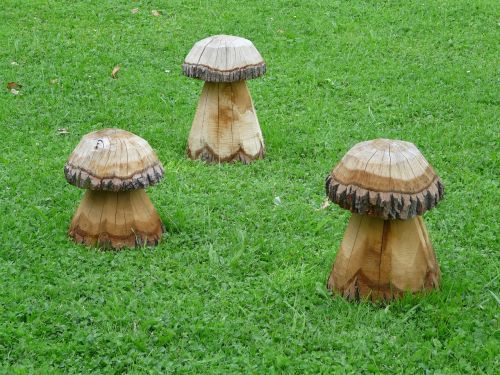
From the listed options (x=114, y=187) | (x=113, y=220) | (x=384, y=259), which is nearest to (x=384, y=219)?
(x=384, y=259)

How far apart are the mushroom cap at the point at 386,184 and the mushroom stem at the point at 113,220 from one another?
1.48 m

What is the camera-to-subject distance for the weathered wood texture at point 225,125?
276 inches

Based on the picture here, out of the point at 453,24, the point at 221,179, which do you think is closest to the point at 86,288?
the point at 221,179

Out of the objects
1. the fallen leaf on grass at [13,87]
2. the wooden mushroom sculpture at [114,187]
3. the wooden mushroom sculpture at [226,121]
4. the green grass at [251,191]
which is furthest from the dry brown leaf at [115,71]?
the wooden mushroom sculpture at [114,187]

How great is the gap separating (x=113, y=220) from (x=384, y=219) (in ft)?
6.13

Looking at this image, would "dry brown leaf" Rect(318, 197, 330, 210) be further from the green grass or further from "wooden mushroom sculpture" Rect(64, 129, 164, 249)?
"wooden mushroom sculpture" Rect(64, 129, 164, 249)

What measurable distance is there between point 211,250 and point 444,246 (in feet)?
5.35

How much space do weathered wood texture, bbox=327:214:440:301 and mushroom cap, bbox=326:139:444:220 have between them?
24cm

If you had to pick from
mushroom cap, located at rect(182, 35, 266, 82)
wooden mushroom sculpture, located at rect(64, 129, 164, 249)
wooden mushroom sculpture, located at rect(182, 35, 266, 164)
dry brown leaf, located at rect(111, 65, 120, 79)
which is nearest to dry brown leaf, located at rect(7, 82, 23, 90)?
dry brown leaf, located at rect(111, 65, 120, 79)

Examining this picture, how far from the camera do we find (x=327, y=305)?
4895mm

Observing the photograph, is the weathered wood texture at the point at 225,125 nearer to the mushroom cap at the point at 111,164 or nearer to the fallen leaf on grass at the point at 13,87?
the mushroom cap at the point at 111,164

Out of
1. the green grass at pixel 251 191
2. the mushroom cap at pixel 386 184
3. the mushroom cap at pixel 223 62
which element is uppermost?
the mushroom cap at pixel 223 62

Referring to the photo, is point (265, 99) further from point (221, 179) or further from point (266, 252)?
point (266, 252)

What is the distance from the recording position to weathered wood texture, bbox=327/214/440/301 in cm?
480
